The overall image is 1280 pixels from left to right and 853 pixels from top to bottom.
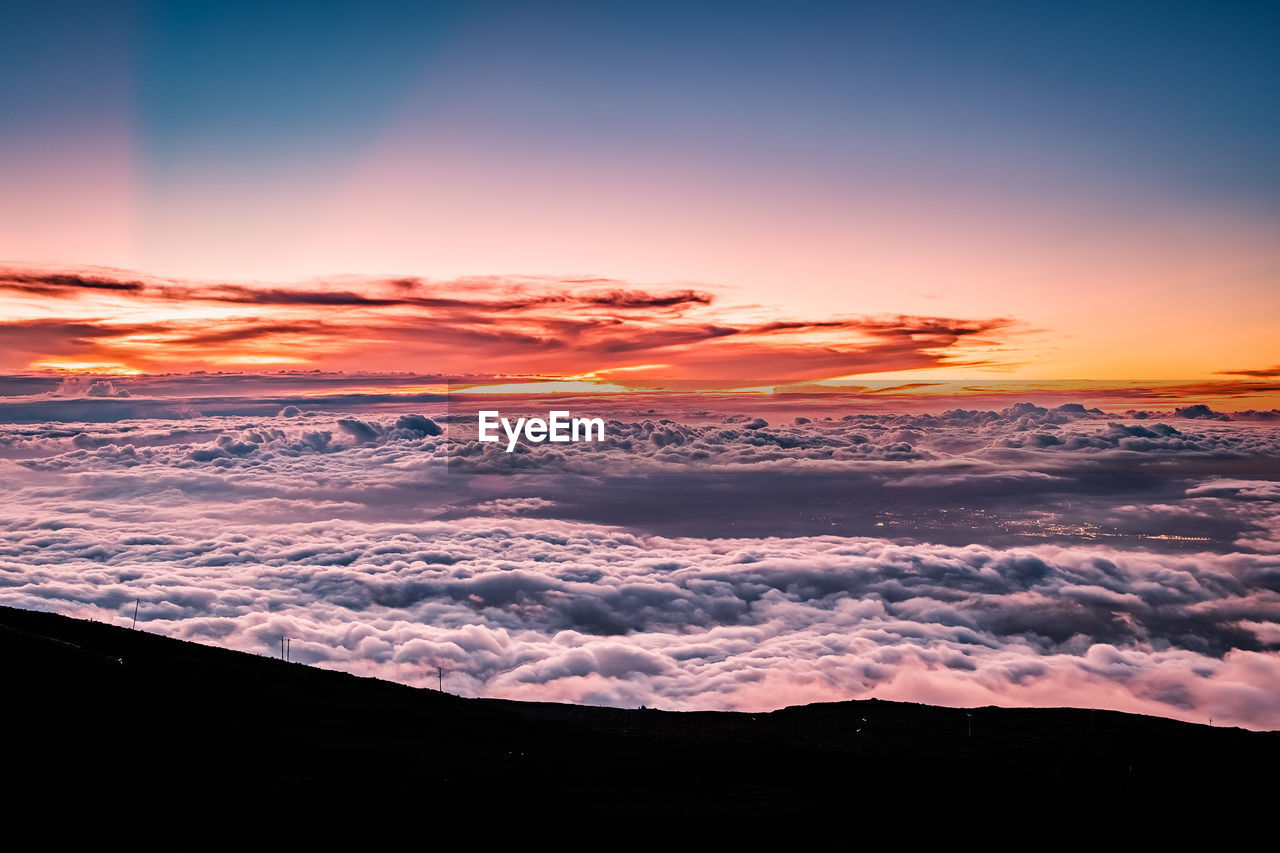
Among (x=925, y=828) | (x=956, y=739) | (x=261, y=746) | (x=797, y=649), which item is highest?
(x=261, y=746)

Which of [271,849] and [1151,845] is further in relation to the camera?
[1151,845]

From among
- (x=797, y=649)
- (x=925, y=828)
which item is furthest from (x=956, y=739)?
(x=797, y=649)

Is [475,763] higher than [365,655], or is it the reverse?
[475,763]

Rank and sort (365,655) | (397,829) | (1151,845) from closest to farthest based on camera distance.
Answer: (397,829) < (1151,845) < (365,655)

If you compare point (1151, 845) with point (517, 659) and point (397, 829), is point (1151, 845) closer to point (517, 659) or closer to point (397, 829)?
point (397, 829)

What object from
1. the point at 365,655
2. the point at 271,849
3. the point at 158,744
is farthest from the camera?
the point at 365,655

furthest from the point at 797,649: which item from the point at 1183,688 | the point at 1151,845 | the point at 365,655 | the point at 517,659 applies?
the point at 1151,845

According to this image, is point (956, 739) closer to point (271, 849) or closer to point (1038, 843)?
point (1038, 843)
